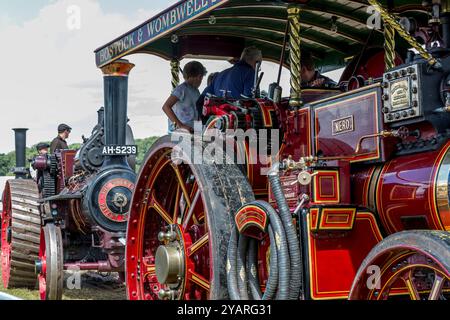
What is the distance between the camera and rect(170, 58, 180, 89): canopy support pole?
549cm

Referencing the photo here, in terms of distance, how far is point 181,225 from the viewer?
14.6 ft

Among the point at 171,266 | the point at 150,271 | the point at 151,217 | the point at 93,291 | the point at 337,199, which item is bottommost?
the point at 93,291

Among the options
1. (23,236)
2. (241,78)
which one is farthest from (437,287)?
(23,236)

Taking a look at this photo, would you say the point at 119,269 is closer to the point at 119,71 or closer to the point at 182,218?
the point at 119,71

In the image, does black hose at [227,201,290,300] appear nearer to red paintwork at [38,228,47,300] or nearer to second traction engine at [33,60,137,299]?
second traction engine at [33,60,137,299]

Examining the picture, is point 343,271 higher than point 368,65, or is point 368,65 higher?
point 368,65

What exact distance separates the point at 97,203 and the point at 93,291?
4.57 ft

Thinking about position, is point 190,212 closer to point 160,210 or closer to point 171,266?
point 171,266

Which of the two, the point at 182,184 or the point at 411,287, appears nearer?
the point at 411,287

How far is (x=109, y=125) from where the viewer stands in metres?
7.60

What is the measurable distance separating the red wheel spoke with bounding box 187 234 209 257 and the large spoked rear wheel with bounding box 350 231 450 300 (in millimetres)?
1249
